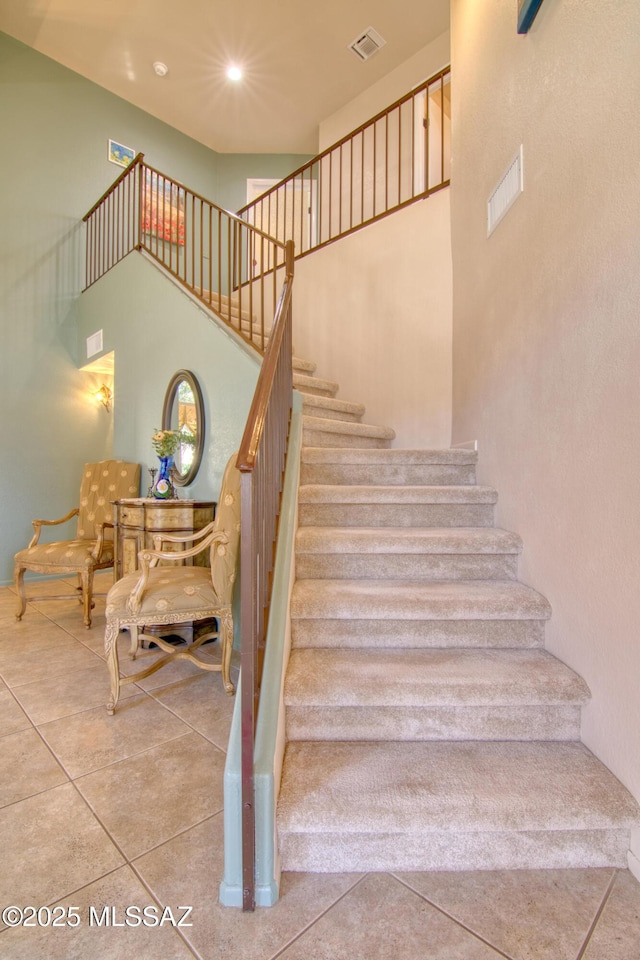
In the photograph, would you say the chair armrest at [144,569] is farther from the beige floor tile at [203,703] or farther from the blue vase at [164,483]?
the blue vase at [164,483]

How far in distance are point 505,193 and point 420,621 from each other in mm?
2160

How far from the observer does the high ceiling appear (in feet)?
14.2

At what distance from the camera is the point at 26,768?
1.69m

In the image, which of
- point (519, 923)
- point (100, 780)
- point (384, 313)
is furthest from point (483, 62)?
point (100, 780)

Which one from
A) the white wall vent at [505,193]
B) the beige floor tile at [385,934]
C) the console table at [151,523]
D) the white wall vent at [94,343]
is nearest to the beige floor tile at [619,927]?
the beige floor tile at [385,934]

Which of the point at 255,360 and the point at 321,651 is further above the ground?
the point at 255,360

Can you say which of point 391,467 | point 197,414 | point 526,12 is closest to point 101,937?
point 391,467

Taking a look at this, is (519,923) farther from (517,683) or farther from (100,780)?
(100,780)

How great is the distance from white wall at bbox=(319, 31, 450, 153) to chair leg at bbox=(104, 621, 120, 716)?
6.05 metres

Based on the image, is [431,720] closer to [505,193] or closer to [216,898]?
[216,898]

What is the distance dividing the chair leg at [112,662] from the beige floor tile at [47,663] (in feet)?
1.84

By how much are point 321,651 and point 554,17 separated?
275 cm

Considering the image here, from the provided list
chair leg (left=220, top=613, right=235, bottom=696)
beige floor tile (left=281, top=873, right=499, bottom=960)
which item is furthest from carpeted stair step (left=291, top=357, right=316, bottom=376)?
beige floor tile (left=281, top=873, right=499, bottom=960)

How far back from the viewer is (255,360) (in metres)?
2.90
